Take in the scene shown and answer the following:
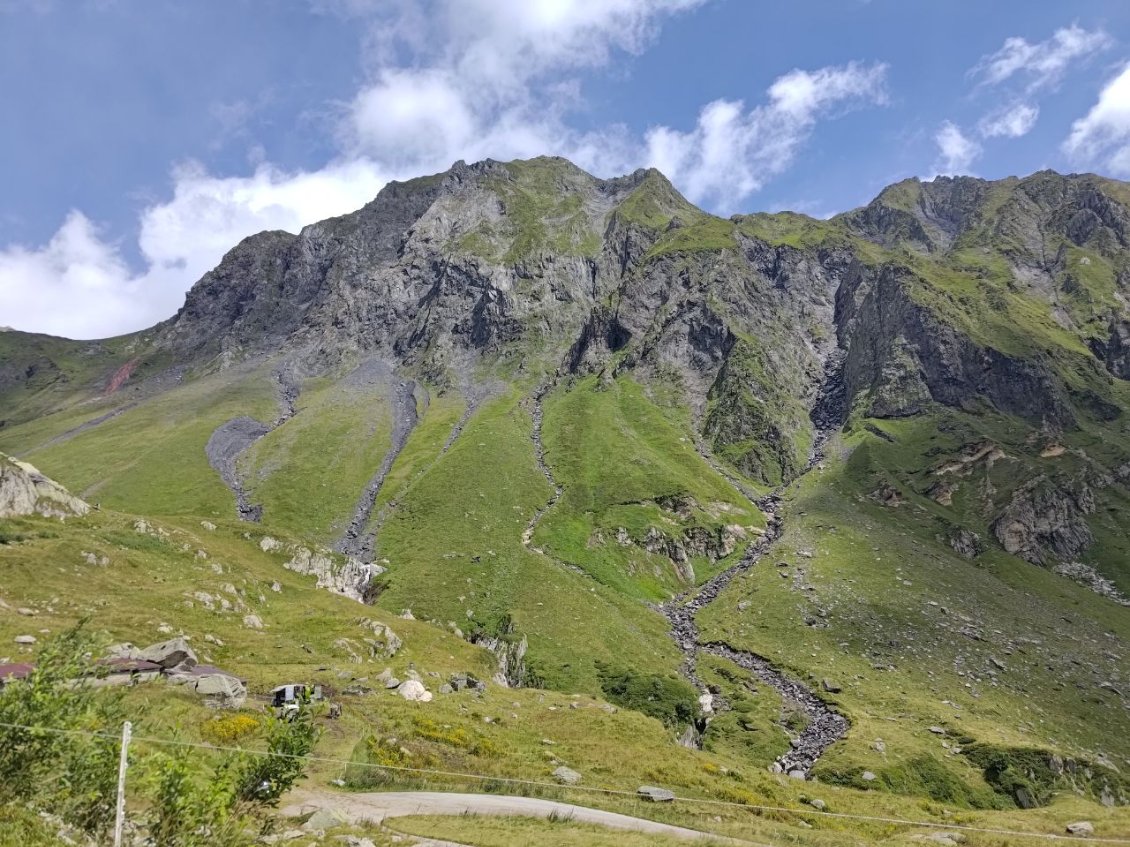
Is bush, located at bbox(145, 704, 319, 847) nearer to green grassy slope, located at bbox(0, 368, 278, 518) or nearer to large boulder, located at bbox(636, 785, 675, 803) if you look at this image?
large boulder, located at bbox(636, 785, 675, 803)

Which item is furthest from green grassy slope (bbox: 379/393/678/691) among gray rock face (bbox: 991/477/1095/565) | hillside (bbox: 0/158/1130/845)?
gray rock face (bbox: 991/477/1095/565)

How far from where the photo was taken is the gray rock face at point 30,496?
7062 cm

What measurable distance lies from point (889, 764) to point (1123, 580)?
4311 inches

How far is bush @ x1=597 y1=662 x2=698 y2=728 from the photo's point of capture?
71.9 metres

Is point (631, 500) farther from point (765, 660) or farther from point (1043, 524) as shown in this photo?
point (1043, 524)

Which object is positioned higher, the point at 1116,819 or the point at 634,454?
the point at 634,454

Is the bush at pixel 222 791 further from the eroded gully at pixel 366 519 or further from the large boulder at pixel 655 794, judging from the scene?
the eroded gully at pixel 366 519

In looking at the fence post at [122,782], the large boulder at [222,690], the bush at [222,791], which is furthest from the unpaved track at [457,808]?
the fence post at [122,782]

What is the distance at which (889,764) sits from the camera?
202 ft

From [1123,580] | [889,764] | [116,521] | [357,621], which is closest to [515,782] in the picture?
[357,621]

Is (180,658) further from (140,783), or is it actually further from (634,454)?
(634,454)

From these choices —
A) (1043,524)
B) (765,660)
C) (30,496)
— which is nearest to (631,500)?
(765,660)

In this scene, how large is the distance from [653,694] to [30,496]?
7713cm

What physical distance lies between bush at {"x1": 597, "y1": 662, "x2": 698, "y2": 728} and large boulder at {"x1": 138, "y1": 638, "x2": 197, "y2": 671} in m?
45.9
